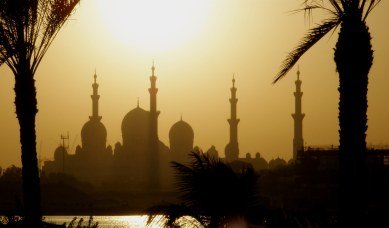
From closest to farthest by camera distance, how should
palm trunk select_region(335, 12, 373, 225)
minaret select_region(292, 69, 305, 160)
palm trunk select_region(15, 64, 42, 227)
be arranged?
palm trunk select_region(335, 12, 373, 225) → palm trunk select_region(15, 64, 42, 227) → minaret select_region(292, 69, 305, 160)

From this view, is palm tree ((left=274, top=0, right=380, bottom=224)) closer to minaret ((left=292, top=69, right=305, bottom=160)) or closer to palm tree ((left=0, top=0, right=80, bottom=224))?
palm tree ((left=0, top=0, right=80, bottom=224))

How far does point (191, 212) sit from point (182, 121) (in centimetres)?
18289

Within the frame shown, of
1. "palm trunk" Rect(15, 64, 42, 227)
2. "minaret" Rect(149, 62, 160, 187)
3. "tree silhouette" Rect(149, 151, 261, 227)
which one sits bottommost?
"tree silhouette" Rect(149, 151, 261, 227)

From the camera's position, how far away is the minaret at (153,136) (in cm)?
17675

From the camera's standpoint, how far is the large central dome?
191000 mm

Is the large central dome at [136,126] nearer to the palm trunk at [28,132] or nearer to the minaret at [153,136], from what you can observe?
the minaret at [153,136]

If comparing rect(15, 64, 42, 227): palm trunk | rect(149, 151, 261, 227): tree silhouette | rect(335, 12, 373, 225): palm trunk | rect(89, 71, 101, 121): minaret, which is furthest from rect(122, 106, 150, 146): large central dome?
rect(149, 151, 261, 227): tree silhouette

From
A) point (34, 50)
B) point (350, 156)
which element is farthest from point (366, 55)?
point (34, 50)

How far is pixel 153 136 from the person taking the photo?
181125 millimetres

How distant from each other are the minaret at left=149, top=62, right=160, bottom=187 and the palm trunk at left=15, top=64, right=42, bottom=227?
152158mm

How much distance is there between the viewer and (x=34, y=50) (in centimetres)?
2366

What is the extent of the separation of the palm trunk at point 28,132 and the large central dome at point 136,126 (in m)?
166

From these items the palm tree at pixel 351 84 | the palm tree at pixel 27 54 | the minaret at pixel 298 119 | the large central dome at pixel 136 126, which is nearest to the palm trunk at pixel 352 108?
the palm tree at pixel 351 84

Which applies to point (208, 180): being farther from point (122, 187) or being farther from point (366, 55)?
point (122, 187)
